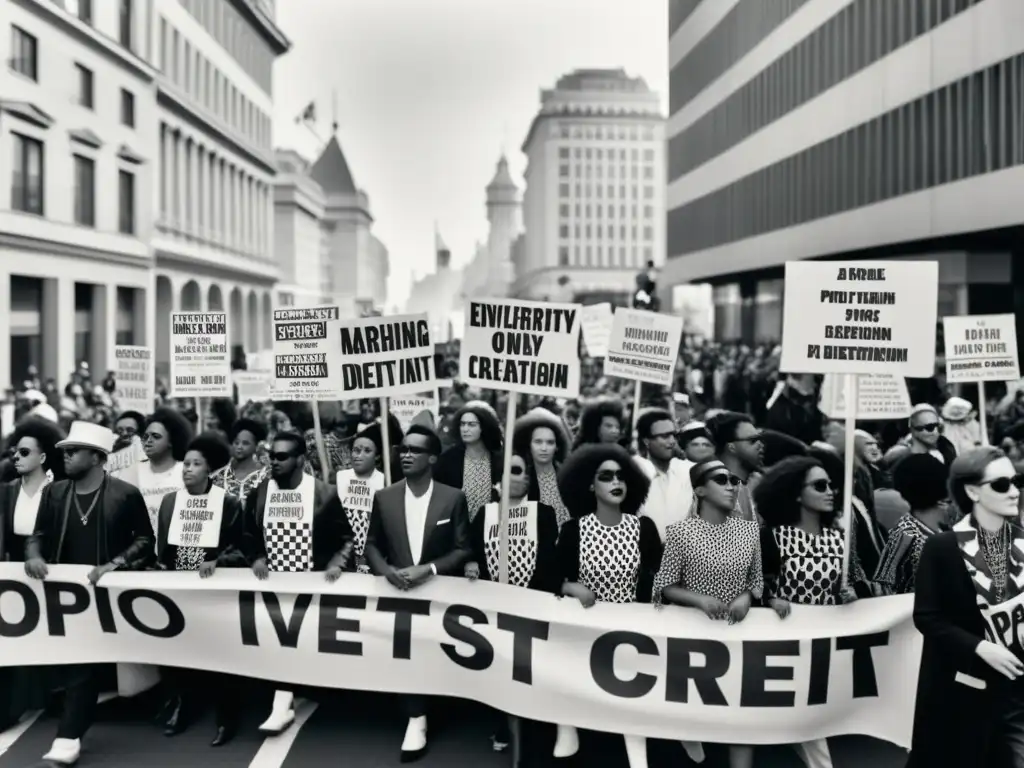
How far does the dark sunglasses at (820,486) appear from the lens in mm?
6309

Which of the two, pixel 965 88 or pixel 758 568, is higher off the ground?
pixel 965 88

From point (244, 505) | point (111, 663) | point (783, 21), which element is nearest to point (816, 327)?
point (244, 505)

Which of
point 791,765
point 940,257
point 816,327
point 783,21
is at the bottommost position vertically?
point 791,765

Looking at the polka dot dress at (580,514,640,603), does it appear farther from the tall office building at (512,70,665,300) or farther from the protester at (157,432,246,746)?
the tall office building at (512,70,665,300)

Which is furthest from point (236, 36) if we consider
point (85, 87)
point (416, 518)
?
point (416, 518)

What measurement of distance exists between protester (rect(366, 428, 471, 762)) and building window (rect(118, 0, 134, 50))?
3893 centimetres

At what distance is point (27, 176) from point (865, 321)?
3081 centimetres

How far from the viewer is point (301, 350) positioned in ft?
37.1

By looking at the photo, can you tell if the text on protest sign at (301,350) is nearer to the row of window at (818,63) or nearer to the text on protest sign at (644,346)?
the text on protest sign at (644,346)

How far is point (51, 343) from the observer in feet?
114

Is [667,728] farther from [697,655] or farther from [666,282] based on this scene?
[666,282]

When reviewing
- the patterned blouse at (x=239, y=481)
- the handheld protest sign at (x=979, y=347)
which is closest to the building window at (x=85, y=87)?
the handheld protest sign at (x=979, y=347)

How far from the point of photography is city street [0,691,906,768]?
670 centimetres

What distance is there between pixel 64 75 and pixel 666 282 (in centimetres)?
3248
